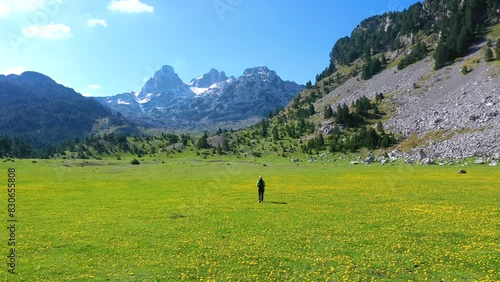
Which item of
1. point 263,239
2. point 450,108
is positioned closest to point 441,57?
point 450,108

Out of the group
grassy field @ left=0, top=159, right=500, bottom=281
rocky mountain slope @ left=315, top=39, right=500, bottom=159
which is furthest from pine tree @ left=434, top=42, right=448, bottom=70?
grassy field @ left=0, top=159, right=500, bottom=281

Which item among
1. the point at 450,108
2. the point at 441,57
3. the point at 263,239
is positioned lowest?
the point at 263,239

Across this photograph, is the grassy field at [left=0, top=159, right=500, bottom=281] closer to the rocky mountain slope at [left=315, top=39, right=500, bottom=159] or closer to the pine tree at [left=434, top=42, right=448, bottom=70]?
the rocky mountain slope at [left=315, top=39, right=500, bottom=159]

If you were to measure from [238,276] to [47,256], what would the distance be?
517 inches

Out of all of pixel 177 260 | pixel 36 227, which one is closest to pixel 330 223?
pixel 177 260

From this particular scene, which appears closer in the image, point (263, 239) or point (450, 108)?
point (263, 239)

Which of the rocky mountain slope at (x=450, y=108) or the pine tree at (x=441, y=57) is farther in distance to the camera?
the pine tree at (x=441, y=57)

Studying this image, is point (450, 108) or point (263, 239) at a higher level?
point (450, 108)

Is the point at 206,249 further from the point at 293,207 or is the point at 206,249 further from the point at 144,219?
the point at 293,207

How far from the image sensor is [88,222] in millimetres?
32188

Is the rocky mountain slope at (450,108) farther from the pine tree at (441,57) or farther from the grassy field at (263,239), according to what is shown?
the grassy field at (263,239)

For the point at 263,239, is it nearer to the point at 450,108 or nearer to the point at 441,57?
the point at 450,108

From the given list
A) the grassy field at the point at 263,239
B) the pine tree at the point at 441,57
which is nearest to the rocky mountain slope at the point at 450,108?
the pine tree at the point at 441,57

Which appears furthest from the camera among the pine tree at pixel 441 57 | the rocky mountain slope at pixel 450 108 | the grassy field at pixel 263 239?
the pine tree at pixel 441 57
